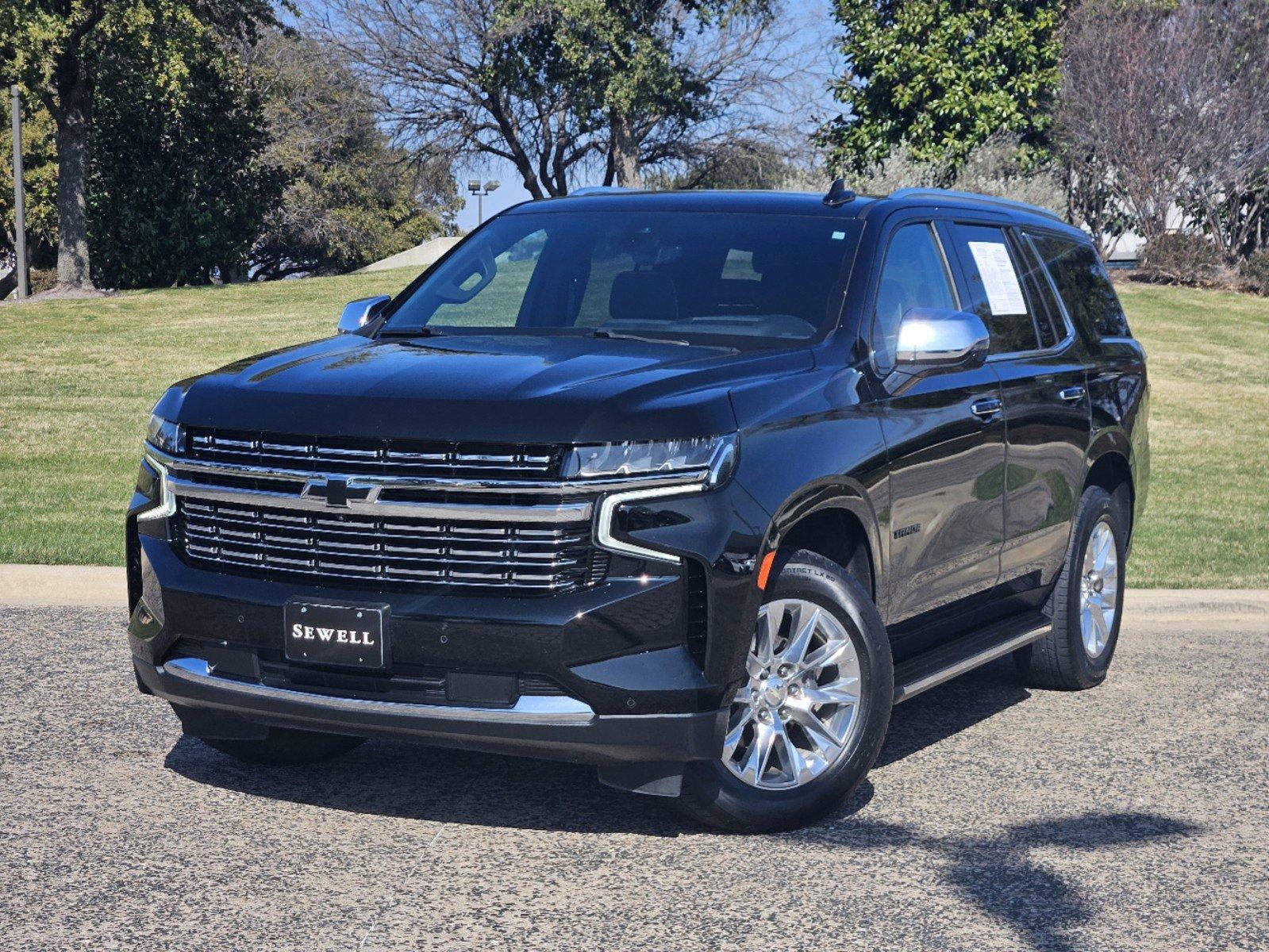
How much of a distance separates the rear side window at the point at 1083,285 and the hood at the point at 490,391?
2390 millimetres

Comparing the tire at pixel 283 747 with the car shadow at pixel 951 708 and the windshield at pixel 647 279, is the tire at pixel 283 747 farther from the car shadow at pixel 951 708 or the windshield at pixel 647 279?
the car shadow at pixel 951 708

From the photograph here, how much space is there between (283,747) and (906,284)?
2818 millimetres

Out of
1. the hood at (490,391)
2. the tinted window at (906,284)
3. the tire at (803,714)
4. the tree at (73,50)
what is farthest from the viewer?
the tree at (73,50)

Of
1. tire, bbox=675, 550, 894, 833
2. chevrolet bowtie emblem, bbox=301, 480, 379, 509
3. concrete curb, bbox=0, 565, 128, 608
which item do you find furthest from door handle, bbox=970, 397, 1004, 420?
concrete curb, bbox=0, 565, 128, 608

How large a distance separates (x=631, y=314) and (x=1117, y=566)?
3138mm

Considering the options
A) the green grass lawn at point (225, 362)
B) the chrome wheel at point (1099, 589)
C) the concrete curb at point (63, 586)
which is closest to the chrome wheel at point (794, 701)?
the chrome wheel at point (1099, 589)

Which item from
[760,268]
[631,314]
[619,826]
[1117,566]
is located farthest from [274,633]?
[1117,566]

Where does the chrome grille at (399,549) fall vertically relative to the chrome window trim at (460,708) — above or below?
above

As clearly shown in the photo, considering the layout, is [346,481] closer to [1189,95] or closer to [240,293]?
[240,293]

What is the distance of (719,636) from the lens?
463cm

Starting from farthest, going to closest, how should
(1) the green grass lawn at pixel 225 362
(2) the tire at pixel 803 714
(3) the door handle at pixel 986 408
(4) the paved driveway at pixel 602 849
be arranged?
(1) the green grass lawn at pixel 225 362, (3) the door handle at pixel 986 408, (2) the tire at pixel 803 714, (4) the paved driveway at pixel 602 849

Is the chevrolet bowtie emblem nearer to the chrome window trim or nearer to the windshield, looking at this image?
the chrome window trim

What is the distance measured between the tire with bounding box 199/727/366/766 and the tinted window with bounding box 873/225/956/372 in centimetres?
237

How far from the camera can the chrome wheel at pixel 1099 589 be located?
294 inches
